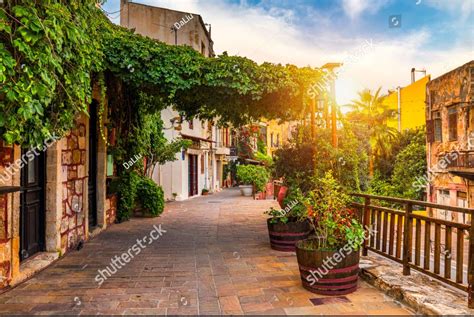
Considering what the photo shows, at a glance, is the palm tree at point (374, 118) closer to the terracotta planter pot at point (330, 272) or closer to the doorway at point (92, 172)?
the doorway at point (92, 172)

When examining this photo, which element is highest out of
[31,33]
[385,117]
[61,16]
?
[385,117]

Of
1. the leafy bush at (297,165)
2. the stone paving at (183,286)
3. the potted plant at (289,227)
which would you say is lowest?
the stone paving at (183,286)

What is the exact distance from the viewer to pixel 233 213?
11305 mm

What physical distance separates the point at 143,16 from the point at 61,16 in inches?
627

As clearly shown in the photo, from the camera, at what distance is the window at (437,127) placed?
1552cm

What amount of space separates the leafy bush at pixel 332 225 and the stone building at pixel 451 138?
1022 cm

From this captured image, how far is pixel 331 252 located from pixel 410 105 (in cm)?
2447

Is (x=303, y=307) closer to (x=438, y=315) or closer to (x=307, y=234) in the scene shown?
(x=438, y=315)

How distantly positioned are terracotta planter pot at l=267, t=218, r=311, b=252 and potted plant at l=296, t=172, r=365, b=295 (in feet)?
4.78

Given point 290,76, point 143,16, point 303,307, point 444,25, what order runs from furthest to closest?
point 143,16 < point 444,25 < point 290,76 < point 303,307

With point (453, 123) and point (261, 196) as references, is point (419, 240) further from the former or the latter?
point (261, 196)

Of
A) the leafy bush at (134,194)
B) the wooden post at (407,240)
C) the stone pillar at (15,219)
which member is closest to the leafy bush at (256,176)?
the leafy bush at (134,194)

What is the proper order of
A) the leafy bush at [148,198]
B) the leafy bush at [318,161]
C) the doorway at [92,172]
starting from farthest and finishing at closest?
the leafy bush at [148,198] → the doorway at [92,172] → the leafy bush at [318,161]

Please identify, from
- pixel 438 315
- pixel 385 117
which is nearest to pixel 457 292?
pixel 438 315
